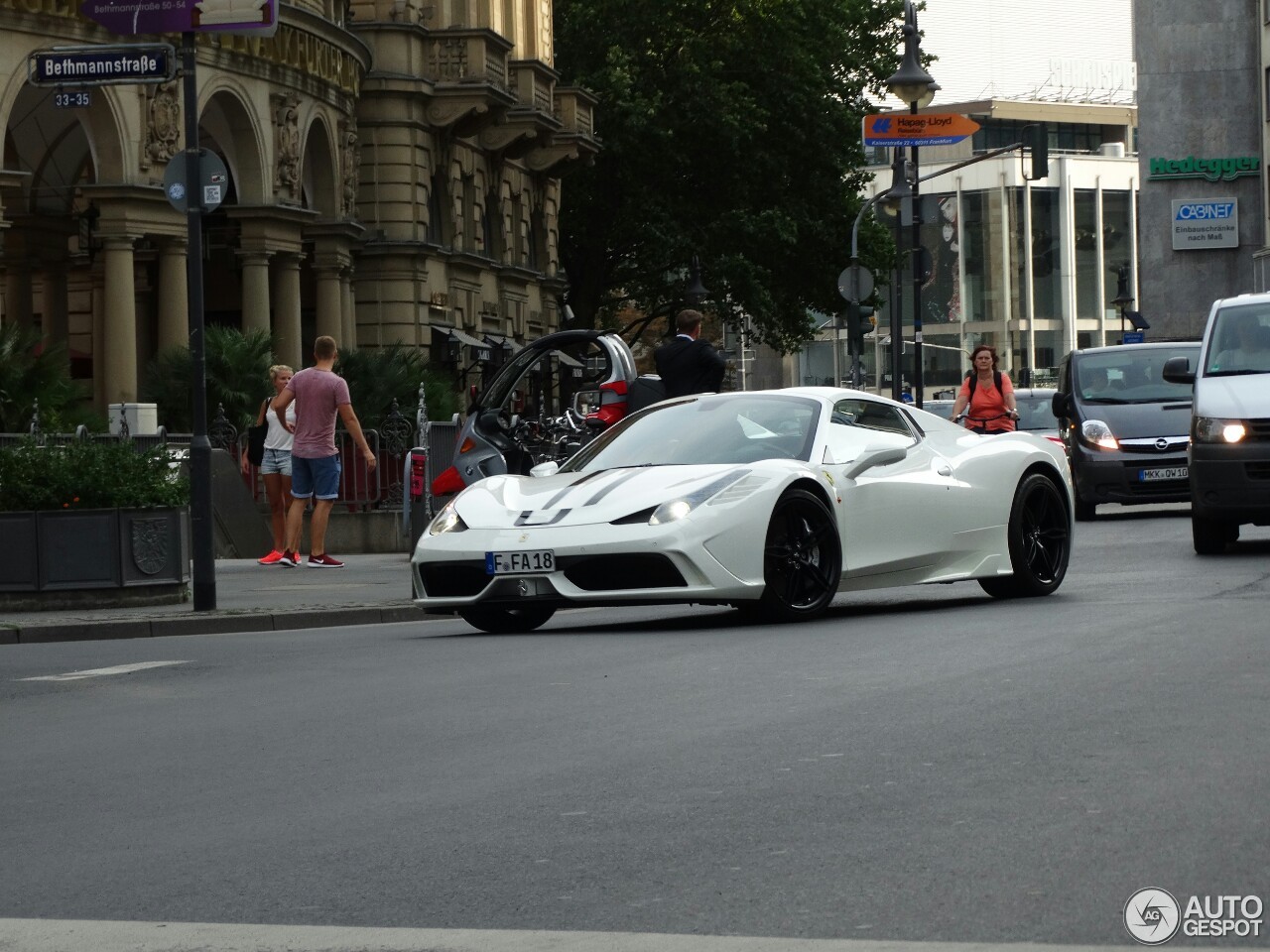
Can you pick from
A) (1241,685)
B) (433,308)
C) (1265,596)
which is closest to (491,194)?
(433,308)

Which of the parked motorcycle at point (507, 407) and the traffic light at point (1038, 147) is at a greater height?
the traffic light at point (1038, 147)

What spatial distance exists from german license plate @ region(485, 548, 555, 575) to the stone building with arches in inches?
853

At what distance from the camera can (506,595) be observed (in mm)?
12078

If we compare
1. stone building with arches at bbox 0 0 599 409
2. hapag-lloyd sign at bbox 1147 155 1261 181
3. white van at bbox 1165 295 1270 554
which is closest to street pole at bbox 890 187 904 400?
white van at bbox 1165 295 1270 554

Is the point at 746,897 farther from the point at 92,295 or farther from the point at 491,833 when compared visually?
the point at 92,295

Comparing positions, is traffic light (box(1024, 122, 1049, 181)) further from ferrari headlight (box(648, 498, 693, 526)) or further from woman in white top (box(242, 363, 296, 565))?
ferrari headlight (box(648, 498, 693, 526))

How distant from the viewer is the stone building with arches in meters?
35.5

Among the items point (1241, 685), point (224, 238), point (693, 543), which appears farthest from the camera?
point (224, 238)

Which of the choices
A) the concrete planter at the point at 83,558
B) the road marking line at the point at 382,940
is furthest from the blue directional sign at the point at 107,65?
the road marking line at the point at 382,940

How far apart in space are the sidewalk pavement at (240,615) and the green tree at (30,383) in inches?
A: 262

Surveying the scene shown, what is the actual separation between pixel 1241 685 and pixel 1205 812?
2.72 meters

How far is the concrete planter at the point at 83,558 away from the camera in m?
15.6

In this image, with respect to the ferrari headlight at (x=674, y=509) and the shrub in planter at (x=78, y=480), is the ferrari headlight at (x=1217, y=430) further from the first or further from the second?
the shrub in planter at (x=78, y=480)

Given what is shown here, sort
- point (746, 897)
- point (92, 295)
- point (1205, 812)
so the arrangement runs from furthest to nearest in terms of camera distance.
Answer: point (92, 295)
point (1205, 812)
point (746, 897)
